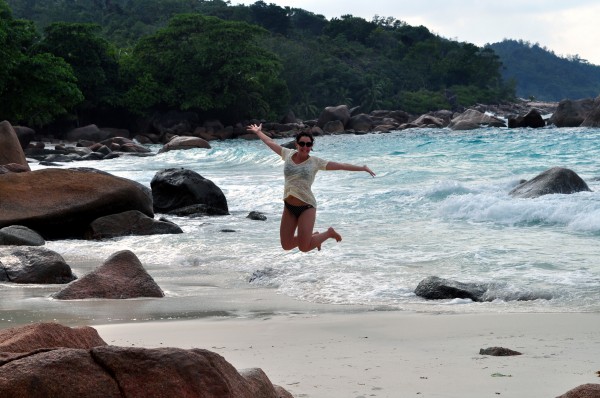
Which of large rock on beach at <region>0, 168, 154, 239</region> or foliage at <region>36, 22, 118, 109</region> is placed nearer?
large rock on beach at <region>0, 168, 154, 239</region>

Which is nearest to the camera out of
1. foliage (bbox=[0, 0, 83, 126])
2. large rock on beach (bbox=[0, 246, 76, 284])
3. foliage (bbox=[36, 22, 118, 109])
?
large rock on beach (bbox=[0, 246, 76, 284])

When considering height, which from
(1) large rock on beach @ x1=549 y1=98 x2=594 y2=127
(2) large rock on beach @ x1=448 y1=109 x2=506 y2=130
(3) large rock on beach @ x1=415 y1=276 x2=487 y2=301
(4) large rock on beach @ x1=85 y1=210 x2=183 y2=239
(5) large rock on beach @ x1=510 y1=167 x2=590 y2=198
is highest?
(1) large rock on beach @ x1=549 y1=98 x2=594 y2=127

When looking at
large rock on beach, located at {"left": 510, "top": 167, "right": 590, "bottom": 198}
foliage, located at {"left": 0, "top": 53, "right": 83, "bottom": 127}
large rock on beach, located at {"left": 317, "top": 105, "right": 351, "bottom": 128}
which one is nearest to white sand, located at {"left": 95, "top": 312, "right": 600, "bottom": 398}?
large rock on beach, located at {"left": 510, "top": 167, "right": 590, "bottom": 198}

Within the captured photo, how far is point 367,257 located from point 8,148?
457 inches

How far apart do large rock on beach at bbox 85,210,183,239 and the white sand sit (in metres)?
6.46

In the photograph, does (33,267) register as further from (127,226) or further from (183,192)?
(183,192)

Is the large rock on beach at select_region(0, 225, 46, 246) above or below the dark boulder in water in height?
below

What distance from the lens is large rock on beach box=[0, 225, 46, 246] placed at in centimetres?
1091

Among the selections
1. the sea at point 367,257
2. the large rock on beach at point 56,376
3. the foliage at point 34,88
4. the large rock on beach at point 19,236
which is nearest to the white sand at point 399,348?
the sea at point 367,257

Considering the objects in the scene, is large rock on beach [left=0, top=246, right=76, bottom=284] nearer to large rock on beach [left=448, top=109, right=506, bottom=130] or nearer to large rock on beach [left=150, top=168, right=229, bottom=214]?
large rock on beach [left=150, top=168, right=229, bottom=214]

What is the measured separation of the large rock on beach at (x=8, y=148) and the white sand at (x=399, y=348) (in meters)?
14.0

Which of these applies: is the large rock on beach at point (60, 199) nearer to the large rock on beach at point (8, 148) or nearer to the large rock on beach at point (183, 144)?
the large rock on beach at point (8, 148)

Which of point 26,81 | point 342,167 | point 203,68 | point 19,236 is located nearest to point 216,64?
point 203,68

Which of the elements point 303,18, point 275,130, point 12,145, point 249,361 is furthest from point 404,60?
point 249,361
